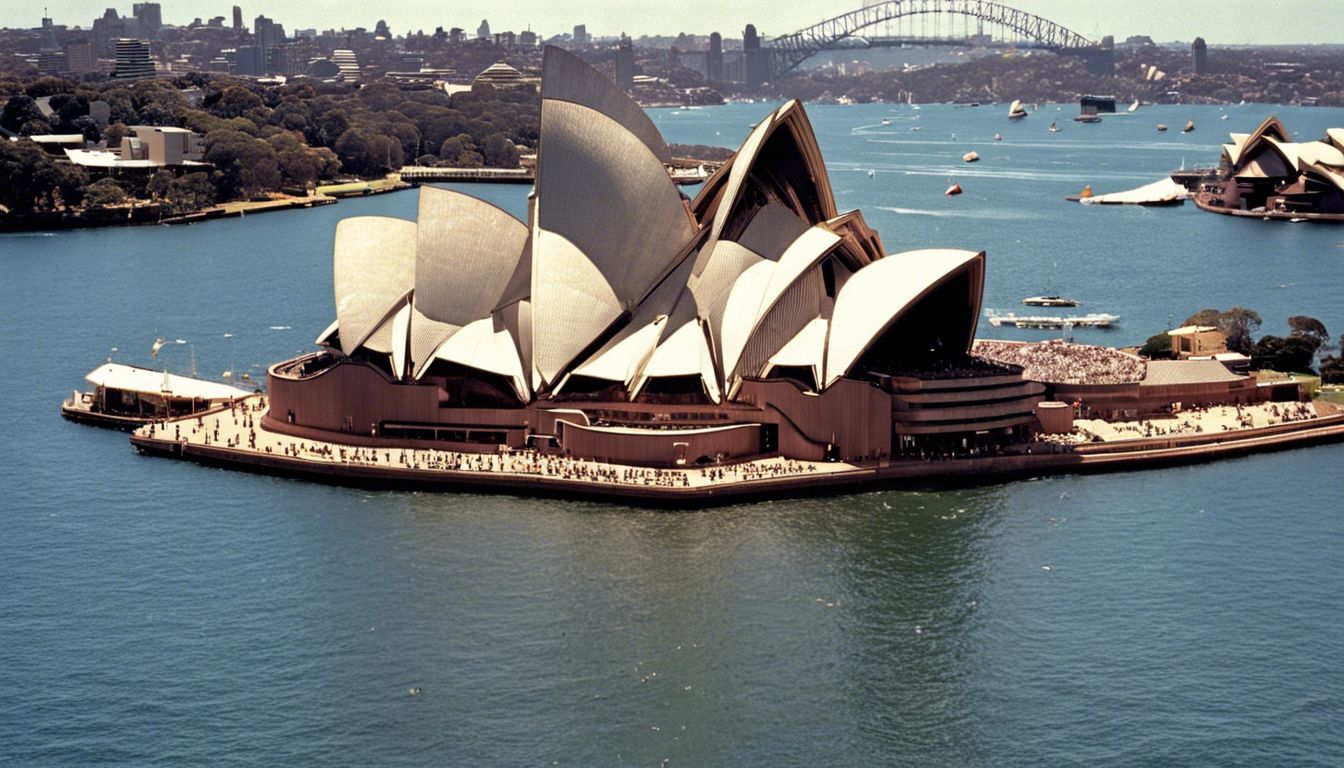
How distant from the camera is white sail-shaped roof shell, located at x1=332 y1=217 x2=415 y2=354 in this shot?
56406 mm

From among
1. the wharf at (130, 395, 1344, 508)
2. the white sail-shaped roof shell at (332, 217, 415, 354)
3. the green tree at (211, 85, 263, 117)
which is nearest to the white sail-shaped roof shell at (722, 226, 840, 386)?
the wharf at (130, 395, 1344, 508)

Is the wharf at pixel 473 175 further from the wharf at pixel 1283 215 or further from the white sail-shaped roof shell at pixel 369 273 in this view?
the white sail-shaped roof shell at pixel 369 273

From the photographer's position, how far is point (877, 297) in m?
52.8

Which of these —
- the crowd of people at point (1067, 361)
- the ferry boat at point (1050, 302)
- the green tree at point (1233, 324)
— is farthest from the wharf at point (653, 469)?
the ferry boat at point (1050, 302)

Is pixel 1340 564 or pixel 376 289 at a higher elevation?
pixel 376 289

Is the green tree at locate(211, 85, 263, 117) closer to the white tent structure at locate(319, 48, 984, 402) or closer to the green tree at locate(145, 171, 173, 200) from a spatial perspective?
the green tree at locate(145, 171, 173, 200)

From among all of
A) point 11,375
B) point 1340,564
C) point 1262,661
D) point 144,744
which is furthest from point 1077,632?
point 11,375

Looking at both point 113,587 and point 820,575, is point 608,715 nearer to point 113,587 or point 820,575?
point 820,575

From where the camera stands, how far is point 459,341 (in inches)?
2148

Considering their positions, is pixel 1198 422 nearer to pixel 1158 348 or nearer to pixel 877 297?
pixel 1158 348

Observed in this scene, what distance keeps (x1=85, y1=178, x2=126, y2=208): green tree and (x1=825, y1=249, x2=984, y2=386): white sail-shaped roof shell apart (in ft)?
242

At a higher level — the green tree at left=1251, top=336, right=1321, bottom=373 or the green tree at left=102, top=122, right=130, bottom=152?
the green tree at left=102, top=122, right=130, bottom=152

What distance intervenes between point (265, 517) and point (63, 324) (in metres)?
31.8

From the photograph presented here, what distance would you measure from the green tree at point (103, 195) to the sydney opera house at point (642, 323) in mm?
61872
